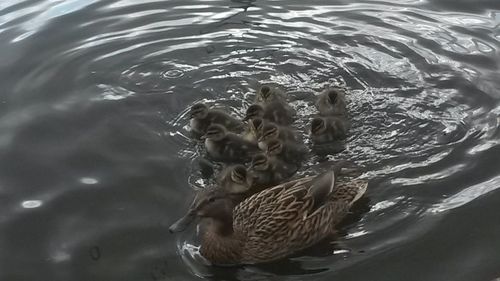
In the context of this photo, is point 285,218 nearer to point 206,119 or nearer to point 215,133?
point 215,133

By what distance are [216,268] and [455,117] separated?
72.6 inches

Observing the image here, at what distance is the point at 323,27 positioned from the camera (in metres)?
5.61

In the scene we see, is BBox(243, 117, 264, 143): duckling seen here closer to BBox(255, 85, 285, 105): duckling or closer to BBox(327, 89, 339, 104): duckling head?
BBox(255, 85, 285, 105): duckling

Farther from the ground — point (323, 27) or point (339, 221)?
point (323, 27)

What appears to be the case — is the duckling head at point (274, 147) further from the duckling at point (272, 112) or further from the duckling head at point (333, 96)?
the duckling head at point (333, 96)

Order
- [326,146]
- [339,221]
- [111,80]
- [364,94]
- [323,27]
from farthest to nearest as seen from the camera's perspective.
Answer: [323,27]
[111,80]
[364,94]
[326,146]
[339,221]

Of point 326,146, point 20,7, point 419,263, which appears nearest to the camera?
point 419,263

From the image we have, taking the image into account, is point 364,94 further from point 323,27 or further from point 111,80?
point 111,80

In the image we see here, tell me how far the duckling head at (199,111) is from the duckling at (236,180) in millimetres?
515

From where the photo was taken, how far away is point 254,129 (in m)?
4.21

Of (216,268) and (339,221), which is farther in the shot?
(339,221)

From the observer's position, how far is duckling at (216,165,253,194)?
12.5ft

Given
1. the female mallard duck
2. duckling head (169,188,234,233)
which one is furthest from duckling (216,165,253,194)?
duckling head (169,188,234,233)

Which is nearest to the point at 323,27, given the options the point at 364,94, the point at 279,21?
the point at 279,21
